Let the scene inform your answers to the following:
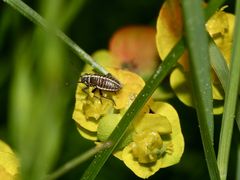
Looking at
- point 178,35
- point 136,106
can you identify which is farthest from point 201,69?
point 178,35

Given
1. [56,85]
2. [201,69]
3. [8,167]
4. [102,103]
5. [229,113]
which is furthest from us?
[102,103]

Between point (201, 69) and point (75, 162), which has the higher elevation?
point (201, 69)

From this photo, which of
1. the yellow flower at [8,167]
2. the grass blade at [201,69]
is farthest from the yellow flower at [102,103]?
the grass blade at [201,69]

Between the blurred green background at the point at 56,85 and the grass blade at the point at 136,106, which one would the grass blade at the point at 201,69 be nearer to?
the grass blade at the point at 136,106

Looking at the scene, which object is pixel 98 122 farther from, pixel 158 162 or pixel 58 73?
pixel 58 73

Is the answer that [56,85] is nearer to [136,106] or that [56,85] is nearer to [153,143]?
[136,106]

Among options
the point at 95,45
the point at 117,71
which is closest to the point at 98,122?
the point at 117,71

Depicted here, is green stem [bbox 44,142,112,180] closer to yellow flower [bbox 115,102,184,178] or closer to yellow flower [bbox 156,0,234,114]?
yellow flower [bbox 115,102,184,178]
